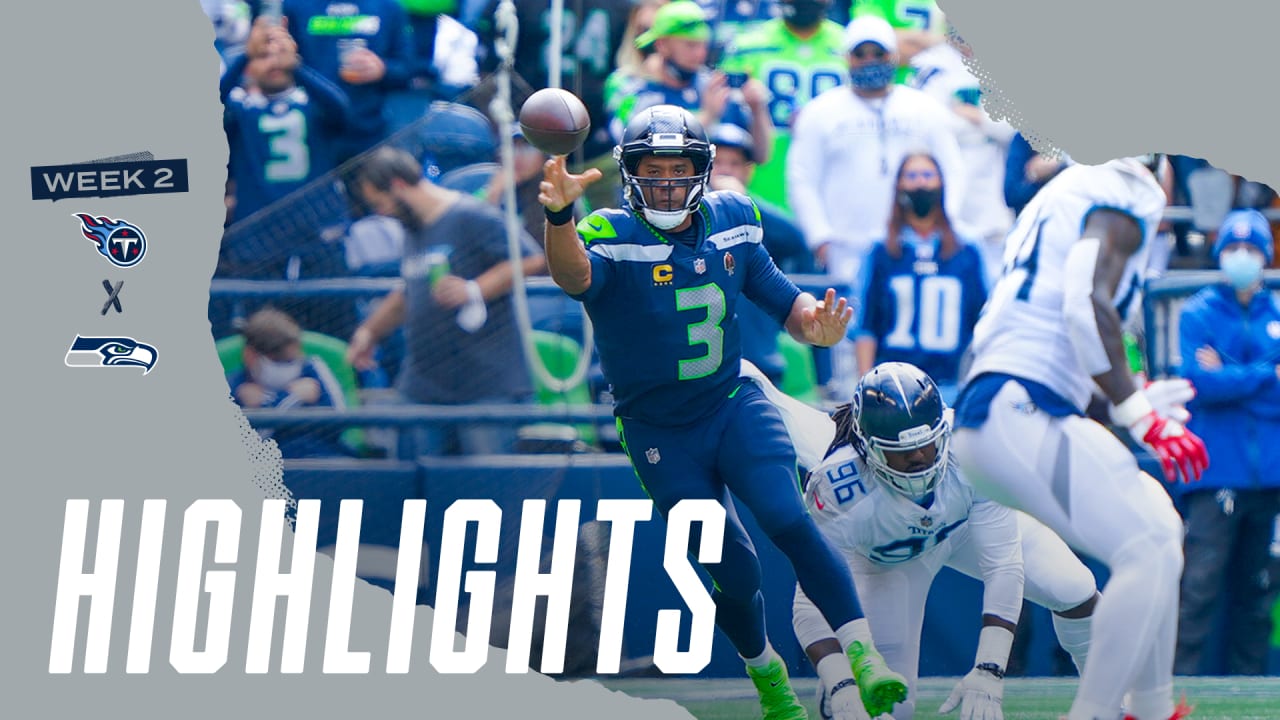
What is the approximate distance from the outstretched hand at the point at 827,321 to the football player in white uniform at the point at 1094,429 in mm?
542

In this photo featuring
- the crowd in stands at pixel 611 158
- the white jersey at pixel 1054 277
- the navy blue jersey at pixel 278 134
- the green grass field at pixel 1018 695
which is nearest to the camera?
the white jersey at pixel 1054 277

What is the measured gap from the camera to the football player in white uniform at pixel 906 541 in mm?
6285

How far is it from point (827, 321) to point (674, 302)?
487mm

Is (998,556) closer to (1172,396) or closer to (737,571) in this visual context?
(1172,396)

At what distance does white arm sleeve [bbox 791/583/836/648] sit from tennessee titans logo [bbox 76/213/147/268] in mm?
2568

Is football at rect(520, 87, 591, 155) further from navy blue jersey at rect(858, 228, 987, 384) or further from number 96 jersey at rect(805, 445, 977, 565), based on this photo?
number 96 jersey at rect(805, 445, 977, 565)

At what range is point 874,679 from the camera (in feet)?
20.1

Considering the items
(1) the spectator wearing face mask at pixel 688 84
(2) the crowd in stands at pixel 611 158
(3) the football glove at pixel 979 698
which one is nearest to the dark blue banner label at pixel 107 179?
(2) the crowd in stands at pixel 611 158

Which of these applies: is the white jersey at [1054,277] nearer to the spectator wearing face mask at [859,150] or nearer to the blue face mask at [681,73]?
the spectator wearing face mask at [859,150]

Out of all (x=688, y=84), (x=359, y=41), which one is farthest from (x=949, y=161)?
(x=359, y=41)

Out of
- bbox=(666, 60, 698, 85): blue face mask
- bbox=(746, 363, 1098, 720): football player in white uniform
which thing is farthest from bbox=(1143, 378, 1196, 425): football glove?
bbox=(666, 60, 698, 85): blue face mask

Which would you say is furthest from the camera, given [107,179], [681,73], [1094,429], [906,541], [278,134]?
[278,134]

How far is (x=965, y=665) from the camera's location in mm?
6559

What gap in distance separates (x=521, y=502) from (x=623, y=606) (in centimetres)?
51
